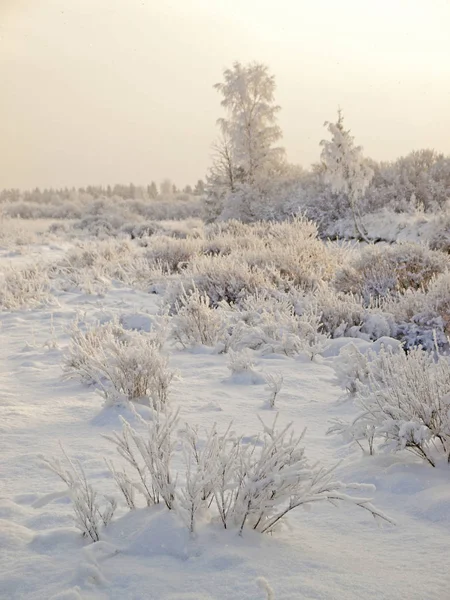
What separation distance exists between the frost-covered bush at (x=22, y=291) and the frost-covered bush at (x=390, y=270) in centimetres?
428

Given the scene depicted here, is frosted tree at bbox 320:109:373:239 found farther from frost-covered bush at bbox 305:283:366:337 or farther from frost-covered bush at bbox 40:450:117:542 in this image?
frost-covered bush at bbox 40:450:117:542

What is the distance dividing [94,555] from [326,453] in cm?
139

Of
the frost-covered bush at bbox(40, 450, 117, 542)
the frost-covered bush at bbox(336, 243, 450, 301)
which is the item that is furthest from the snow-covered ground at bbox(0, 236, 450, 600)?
Answer: the frost-covered bush at bbox(336, 243, 450, 301)

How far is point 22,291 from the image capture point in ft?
27.8

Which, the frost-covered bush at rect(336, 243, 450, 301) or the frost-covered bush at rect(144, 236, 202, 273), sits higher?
the frost-covered bush at rect(144, 236, 202, 273)

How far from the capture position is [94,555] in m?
1.67

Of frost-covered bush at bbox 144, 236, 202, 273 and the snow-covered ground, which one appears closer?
the snow-covered ground

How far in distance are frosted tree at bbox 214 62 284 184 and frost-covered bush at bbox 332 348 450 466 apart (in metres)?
25.9

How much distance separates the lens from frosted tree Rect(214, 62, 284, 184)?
27.9 m

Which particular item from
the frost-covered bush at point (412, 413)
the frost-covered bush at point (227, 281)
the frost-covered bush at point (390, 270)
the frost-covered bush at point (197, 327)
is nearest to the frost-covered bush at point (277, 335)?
the frost-covered bush at point (197, 327)

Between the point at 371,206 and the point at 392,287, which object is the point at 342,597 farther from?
the point at 371,206

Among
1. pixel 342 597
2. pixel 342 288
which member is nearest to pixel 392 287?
pixel 342 288

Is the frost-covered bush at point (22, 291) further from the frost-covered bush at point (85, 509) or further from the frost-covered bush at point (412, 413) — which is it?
the frost-covered bush at point (85, 509)

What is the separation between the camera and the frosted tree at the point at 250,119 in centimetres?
2792
